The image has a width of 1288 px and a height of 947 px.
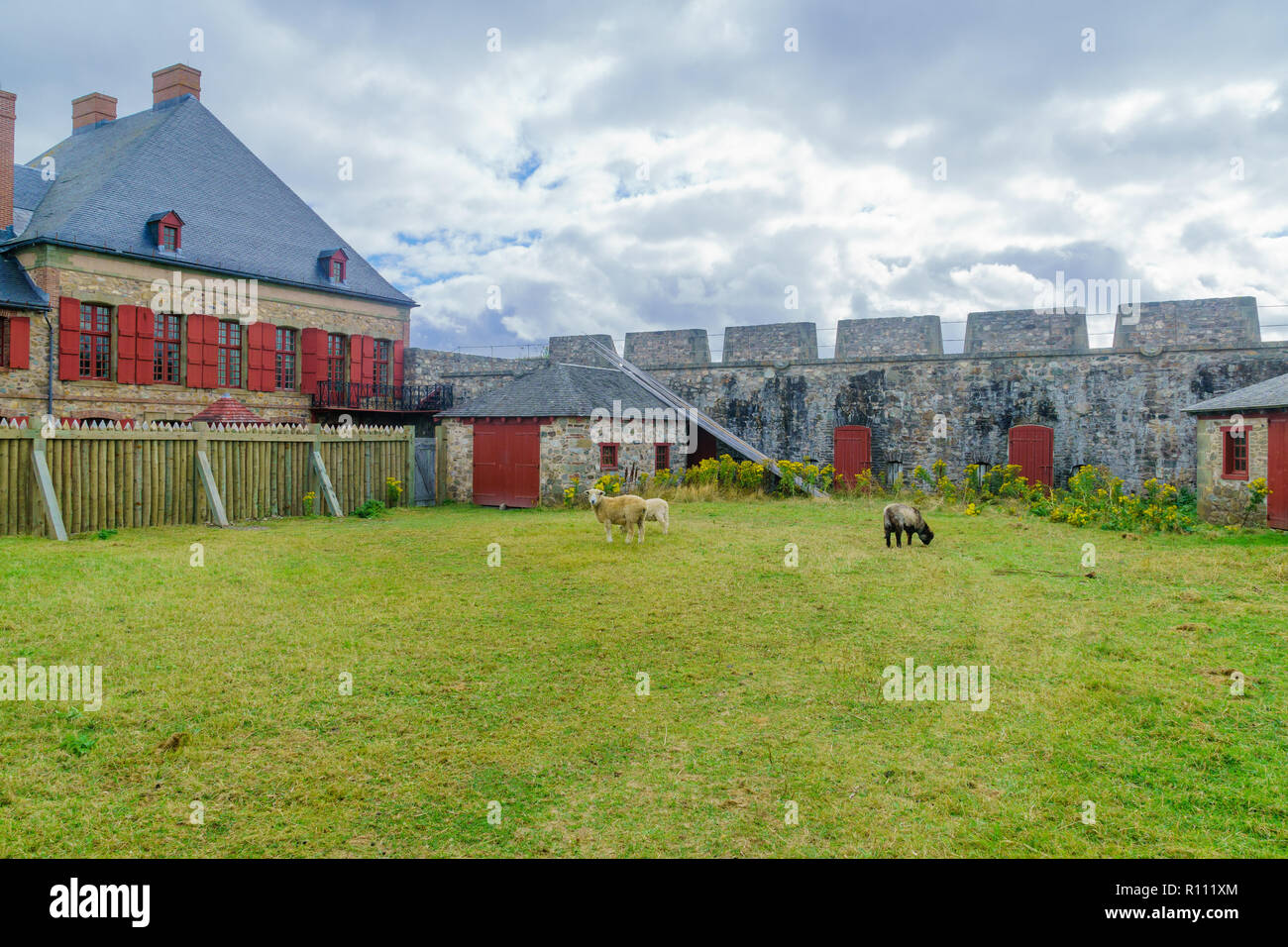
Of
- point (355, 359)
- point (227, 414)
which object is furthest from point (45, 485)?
point (355, 359)

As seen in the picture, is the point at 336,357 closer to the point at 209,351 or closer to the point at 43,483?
the point at 209,351

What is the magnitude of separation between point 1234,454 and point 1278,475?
1413mm

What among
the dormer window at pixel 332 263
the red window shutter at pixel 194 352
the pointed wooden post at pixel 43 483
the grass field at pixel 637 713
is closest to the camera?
the grass field at pixel 637 713

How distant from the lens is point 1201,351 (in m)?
23.0

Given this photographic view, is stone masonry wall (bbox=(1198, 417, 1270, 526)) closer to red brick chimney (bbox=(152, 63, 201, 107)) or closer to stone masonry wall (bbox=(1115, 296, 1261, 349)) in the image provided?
stone masonry wall (bbox=(1115, 296, 1261, 349))

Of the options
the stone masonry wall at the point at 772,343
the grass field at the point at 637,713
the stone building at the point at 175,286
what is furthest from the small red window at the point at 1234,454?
the stone building at the point at 175,286

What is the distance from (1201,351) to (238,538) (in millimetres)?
25019

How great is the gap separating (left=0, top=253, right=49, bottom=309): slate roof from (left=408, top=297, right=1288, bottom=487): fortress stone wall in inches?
480

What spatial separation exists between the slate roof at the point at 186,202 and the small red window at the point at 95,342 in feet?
5.82

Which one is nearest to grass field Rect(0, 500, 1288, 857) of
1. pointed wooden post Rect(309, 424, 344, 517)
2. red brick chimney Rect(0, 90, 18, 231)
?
pointed wooden post Rect(309, 424, 344, 517)

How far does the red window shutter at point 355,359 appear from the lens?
94.3 ft

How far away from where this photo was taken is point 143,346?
75.6ft

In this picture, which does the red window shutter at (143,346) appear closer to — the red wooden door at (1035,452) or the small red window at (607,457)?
the small red window at (607,457)

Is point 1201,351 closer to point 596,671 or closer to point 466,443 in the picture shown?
point 466,443
